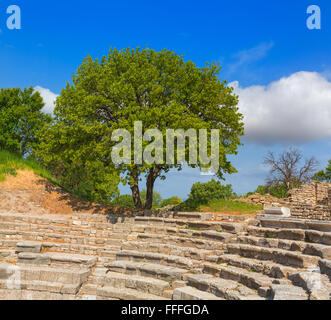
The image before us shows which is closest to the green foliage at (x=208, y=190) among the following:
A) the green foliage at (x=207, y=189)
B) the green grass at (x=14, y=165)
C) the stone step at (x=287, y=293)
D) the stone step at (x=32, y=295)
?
the green foliage at (x=207, y=189)

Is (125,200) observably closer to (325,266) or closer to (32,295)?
(32,295)

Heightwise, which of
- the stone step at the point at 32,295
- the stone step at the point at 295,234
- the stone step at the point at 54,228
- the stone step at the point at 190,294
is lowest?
the stone step at the point at 32,295

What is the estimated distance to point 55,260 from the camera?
11.3 meters

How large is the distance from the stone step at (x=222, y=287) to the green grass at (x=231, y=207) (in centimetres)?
1273

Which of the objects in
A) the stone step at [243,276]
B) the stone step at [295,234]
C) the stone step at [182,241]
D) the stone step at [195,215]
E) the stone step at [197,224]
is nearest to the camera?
the stone step at [243,276]

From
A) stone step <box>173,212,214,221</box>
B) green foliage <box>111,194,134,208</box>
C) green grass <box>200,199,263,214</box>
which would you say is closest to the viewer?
stone step <box>173,212,214,221</box>

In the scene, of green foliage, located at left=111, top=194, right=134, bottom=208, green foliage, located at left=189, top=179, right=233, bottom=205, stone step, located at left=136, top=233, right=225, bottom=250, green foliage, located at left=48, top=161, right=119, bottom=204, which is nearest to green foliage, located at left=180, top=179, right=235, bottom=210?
green foliage, located at left=189, top=179, right=233, bottom=205

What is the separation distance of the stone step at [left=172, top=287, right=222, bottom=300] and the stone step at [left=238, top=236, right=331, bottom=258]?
2.87m

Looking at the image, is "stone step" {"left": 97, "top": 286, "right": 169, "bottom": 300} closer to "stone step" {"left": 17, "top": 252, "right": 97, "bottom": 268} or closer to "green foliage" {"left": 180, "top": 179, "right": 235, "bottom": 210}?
"stone step" {"left": 17, "top": 252, "right": 97, "bottom": 268}

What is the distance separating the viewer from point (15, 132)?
29500 mm

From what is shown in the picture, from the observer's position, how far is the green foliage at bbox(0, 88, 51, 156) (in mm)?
28891

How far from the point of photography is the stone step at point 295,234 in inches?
348

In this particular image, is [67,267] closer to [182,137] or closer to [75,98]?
[182,137]

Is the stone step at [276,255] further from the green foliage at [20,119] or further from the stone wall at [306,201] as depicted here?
the green foliage at [20,119]
